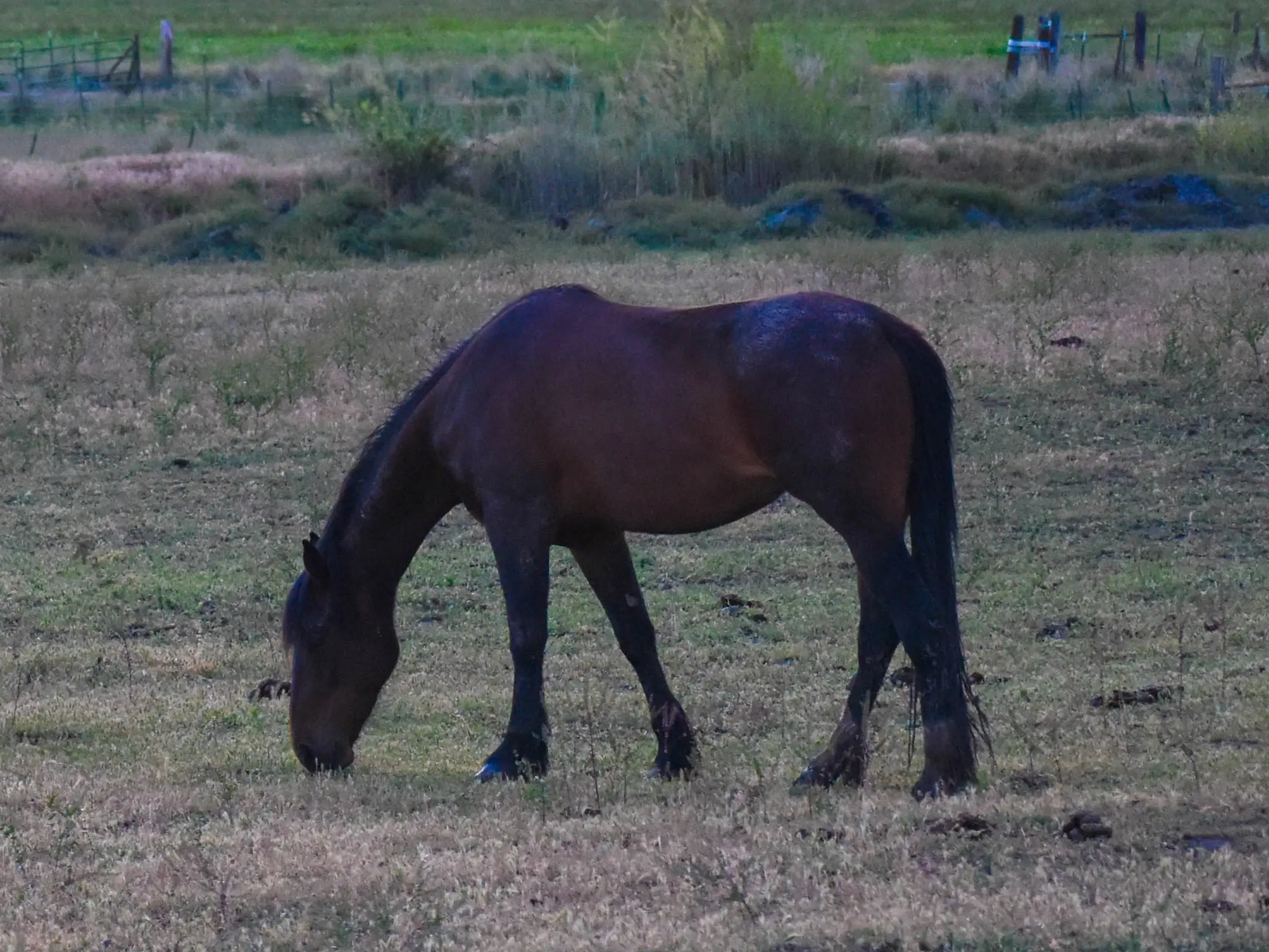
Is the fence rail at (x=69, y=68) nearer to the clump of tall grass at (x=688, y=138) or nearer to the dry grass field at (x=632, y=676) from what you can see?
the clump of tall grass at (x=688, y=138)

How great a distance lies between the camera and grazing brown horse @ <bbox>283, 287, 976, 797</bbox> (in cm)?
533

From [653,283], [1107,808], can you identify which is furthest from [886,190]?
[1107,808]

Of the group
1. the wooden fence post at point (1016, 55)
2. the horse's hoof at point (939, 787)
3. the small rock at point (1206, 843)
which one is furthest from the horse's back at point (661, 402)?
the wooden fence post at point (1016, 55)

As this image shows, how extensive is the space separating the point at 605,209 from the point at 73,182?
8.08 meters

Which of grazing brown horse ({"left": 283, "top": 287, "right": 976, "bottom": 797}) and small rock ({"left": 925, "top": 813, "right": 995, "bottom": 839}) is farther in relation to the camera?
grazing brown horse ({"left": 283, "top": 287, "right": 976, "bottom": 797})

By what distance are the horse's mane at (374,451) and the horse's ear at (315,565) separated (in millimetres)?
138

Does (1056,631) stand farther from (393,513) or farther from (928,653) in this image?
(393,513)

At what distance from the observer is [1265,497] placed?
9.72 meters

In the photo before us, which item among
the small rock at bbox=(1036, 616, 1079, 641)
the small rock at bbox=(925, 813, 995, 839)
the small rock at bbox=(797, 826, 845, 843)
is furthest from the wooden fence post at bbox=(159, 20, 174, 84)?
the small rock at bbox=(925, 813, 995, 839)

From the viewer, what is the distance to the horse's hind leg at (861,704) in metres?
5.54

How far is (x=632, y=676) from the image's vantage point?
7.44 metres

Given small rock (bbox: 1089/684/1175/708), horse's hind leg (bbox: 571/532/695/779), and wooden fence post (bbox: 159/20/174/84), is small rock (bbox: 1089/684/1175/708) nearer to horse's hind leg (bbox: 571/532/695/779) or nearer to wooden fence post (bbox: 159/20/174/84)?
horse's hind leg (bbox: 571/532/695/779)

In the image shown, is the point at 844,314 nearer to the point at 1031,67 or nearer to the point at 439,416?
the point at 439,416

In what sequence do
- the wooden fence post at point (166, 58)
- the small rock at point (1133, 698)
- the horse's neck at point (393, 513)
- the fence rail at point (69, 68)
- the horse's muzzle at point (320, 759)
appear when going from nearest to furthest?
the horse's muzzle at point (320, 759) < the horse's neck at point (393, 513) < the small rock at point (1133, 698) < the fence rail at point (69, 68) < the wooden fence post at point (166, 58)
